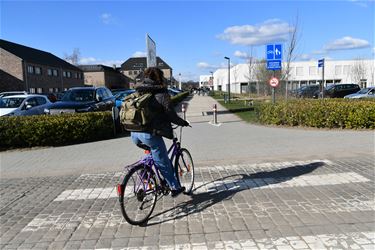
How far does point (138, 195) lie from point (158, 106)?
1.18 meters

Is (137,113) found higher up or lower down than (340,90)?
lower down

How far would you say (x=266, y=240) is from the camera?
3.60 m

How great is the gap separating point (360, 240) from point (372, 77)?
6428 centimetres

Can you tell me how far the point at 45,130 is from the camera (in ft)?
31.8

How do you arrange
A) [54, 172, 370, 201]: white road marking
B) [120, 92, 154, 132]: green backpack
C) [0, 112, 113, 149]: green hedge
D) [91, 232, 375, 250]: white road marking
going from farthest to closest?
[0, 112, 113, 149]: green hedge
[54, 172, 370, 201]: white road marking
[120, 92, 154, 132]: green backpack
[91, 232, 375, 250]: white road marking

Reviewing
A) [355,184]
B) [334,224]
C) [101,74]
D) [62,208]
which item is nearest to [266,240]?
[334,224]

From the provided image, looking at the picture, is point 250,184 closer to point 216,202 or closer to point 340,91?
point 216,202

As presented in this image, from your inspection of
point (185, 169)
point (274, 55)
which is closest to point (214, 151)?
point (185, 169)

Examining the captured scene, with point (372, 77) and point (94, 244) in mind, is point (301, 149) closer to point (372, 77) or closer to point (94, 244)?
point (94, 244)

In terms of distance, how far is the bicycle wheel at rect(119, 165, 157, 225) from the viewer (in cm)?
410

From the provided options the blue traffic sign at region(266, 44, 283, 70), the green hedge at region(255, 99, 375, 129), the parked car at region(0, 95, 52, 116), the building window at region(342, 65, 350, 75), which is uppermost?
the building window at region(342, 65, 350, 75)

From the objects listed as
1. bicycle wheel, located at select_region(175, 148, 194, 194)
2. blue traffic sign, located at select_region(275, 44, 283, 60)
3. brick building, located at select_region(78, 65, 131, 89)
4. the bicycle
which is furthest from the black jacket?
brick building, located at select_region(78, 65, 131, 89)

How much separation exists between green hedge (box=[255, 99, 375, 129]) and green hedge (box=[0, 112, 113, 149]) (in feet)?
22.2

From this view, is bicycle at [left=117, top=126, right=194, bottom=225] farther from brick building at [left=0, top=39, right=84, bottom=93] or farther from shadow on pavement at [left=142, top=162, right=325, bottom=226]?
brick building at [left=0, top=39, right=84, bottom=93]
